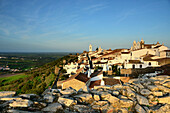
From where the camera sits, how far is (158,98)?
156 inches

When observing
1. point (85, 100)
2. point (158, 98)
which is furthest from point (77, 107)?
point (158, 98)

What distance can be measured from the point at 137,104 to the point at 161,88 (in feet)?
5.93

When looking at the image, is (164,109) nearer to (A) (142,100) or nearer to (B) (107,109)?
(A) (142,100)

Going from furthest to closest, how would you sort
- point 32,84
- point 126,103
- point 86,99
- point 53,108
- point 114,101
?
1. point 32,84
2. point 86,99
3. point 114,101
4. point 126,103
5. point 53,108

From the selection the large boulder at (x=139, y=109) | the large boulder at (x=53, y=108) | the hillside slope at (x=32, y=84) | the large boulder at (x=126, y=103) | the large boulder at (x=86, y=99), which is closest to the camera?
the large boulder at (x=53, y=108)

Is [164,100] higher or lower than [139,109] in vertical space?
higher

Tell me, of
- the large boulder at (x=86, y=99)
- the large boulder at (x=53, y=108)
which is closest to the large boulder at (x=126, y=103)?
the large boulder at (x=86, y=99)

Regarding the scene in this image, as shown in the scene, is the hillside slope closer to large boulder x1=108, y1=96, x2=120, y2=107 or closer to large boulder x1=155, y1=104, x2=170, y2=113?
large boulder x1=108, y1=96, x2=120, y2=107

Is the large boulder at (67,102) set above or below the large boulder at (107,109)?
above

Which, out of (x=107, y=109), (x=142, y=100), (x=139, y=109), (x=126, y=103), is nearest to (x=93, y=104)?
(x=107, y=109)

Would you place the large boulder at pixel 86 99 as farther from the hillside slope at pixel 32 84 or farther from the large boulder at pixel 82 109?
the hillside slope at pixel 32 84

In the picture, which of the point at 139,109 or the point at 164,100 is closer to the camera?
the point at 139,109

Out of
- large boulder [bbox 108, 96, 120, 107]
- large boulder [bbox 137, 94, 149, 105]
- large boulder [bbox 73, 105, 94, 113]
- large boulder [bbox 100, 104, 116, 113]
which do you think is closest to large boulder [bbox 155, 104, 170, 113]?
large boulder [bbox 137, 94, 149, 105]

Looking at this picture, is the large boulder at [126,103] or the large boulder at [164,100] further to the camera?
the large boulder at [164,100]
